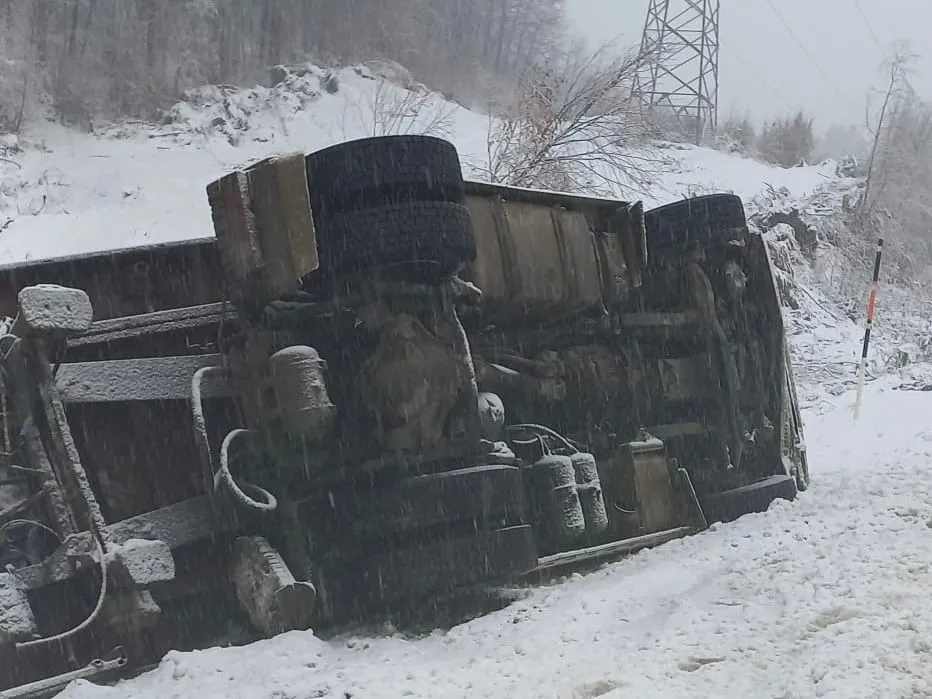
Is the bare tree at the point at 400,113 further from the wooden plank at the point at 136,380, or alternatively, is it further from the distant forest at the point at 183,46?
the wooden plank at the point at 136,380

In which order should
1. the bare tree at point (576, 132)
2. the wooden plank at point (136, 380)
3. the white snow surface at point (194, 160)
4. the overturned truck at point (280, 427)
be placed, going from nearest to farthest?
the overturned truck at point (280, 427) < the wooden plank at point (136, 380) < the bare tree at point (576, 132) < the white snow surface at point (194, 160)

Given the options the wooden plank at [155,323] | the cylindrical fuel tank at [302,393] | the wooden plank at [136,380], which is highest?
the wooden plank at [155,323]

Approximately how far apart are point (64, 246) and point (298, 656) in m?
12.5

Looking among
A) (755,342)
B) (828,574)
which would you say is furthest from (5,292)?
(755,342)

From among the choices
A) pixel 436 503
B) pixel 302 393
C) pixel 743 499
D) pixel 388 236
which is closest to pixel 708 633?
pixel 436 503

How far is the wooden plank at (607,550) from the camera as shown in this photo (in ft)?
13.0

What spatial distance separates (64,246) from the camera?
13.9 m

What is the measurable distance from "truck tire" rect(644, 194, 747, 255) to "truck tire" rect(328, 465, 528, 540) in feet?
7.55

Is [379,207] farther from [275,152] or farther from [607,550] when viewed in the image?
[275,152]

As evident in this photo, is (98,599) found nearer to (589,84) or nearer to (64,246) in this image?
(64,246)

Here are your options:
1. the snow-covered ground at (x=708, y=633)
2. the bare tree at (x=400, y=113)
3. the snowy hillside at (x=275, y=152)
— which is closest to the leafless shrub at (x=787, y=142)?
the snowy hillside at (x=275, y=152)

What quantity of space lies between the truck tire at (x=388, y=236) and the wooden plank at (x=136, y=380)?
1.95 ft

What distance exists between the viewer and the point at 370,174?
11.6 feet

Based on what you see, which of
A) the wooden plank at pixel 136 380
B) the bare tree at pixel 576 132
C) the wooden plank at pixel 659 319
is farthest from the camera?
→ the bare tree at pixel 576 132
